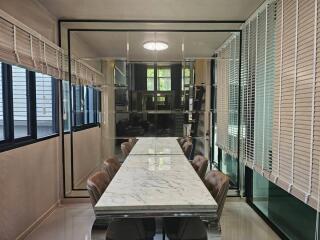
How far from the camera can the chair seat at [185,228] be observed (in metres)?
1.52

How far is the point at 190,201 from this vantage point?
1.42m

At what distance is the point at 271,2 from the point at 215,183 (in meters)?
2.02

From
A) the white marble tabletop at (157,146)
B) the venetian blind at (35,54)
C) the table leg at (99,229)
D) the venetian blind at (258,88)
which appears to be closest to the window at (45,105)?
the venetian blind at (35,54)

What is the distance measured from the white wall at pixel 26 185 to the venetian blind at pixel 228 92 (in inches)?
94.5

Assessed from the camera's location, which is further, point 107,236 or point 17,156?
point 17,156

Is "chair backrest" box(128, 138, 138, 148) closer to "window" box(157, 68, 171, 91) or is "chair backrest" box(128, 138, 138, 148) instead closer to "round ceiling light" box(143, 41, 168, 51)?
"window" box(157, 68, 171, 91)

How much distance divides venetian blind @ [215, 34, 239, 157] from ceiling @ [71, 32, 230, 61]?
172 millimetres

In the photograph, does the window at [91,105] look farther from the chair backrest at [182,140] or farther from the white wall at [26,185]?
the chair backrest at [182,140]

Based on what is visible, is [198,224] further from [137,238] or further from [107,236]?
[107,236]

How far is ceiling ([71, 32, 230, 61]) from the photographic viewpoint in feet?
12.6

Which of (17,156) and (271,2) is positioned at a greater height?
(271,2)

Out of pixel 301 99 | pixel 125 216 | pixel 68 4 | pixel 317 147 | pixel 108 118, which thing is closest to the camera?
pixel 125 216

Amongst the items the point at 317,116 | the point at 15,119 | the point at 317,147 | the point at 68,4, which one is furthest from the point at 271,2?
the point at 15,119

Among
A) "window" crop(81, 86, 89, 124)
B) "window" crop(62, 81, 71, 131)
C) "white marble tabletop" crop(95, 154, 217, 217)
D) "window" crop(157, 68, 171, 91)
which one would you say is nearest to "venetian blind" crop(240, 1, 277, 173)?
"window" crop(157, 68, 171, 91)
